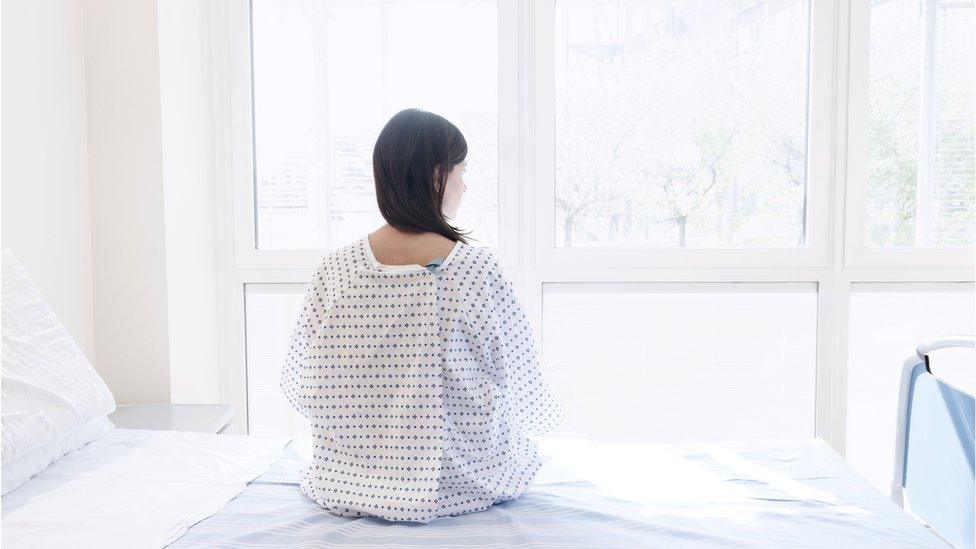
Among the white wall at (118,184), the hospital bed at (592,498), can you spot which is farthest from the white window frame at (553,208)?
the hospital bed at (592,498)

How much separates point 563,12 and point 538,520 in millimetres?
1636

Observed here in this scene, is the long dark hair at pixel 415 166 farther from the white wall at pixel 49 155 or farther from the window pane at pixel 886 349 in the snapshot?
the window pane at pixel 886 349

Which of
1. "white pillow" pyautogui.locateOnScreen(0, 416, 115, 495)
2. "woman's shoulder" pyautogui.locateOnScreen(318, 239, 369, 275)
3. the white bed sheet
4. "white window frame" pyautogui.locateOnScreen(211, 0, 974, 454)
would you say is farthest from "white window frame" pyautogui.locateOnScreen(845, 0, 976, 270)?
"white pillow" pyautogui.locateOnScreen(0, 416, 115, 495)

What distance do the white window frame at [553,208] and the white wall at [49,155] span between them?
1.49 ft

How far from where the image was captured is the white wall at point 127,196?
209 cm

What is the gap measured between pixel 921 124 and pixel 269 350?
2096 mm

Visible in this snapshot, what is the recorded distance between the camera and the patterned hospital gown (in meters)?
1.36

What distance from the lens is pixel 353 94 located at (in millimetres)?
2465

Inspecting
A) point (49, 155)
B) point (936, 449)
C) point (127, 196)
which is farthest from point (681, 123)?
point (49, 155)

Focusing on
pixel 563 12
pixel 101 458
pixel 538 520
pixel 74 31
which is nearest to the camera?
pixel 538 520

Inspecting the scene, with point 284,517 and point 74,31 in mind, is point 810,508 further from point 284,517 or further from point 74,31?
point 74,31

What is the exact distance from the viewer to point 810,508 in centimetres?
132

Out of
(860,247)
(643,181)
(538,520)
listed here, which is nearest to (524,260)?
(643,181)

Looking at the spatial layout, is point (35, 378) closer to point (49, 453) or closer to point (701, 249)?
point (49, 453)
